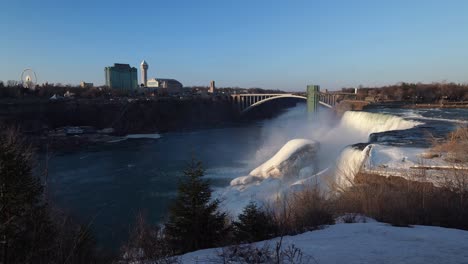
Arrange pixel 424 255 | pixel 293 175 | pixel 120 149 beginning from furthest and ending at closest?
pixel 120 149
pixel 293 175
pixel 424 255

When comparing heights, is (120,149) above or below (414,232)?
below

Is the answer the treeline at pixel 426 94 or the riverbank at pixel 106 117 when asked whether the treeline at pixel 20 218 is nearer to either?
the riverbank at pixel 106 117

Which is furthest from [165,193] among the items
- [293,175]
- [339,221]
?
[339,221]

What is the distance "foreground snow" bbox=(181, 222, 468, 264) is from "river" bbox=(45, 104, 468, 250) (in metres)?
4.67

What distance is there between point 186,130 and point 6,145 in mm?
41685

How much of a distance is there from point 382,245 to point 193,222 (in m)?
3.79

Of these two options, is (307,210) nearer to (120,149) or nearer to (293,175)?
(293,175)

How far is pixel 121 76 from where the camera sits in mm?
100375

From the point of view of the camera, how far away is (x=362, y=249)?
3.71 metres

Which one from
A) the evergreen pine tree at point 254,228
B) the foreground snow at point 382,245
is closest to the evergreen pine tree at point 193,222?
the evergreen pine tree at point 254,228

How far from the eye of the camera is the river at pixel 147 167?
12945 millimetres

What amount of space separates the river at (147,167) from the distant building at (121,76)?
240ft

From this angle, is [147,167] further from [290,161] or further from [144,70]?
[144,70]

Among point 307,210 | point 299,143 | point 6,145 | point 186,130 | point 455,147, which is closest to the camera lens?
point 6,145
